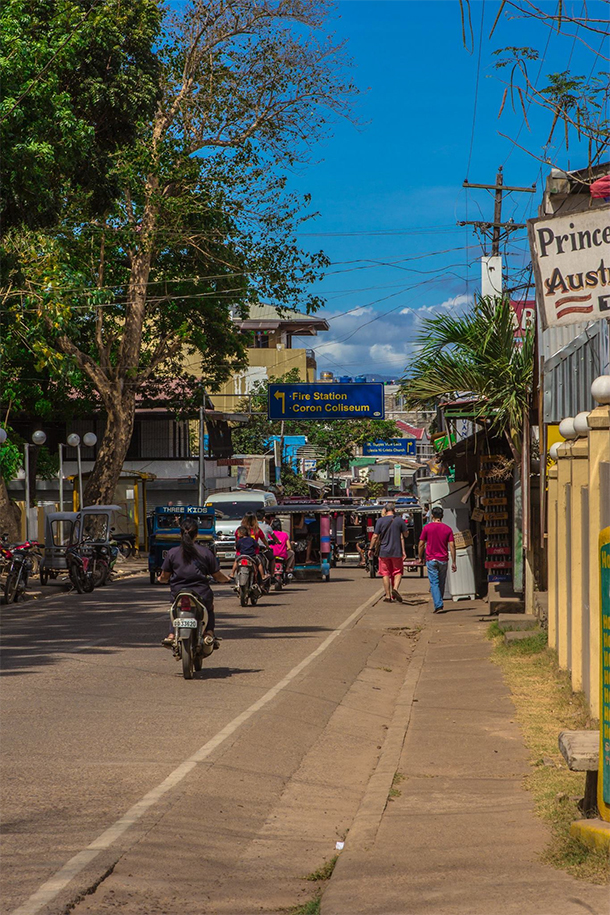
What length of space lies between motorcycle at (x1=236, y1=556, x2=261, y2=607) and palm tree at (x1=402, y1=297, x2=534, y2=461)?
5.40 m

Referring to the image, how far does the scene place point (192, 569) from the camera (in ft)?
41.2

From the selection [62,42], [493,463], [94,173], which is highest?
[62,42]

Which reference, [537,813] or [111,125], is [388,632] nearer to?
[111,125]

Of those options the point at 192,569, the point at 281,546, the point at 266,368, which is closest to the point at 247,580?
the point at 281,546

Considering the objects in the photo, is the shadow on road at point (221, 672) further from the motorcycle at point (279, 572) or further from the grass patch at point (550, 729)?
the motorcycle at point (279, 572)

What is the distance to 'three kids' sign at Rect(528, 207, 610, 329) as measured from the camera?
394 inches

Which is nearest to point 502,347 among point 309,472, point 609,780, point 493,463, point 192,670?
point 493,463

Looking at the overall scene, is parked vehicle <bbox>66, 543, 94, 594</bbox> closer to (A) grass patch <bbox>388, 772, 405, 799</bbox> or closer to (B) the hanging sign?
(A) grass patch <bbox>388, 772, 405, 799</bbox>

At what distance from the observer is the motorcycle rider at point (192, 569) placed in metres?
12.6

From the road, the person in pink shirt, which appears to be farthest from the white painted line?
the person in pink shirt

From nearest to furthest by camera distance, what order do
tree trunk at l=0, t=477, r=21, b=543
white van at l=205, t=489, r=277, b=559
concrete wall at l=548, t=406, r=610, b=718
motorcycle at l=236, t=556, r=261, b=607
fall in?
1. concrete wall at l=548, t=406, r=610, b=718
2. motorcycle at l=236, t=556, r=261, b=607
3. tree trunk at l=0, t=477, r=21, b=543
4. white van at l=205, t=489, r=277, b=559

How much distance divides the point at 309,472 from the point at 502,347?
6412cm

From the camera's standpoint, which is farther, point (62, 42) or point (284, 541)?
point (284, 541)

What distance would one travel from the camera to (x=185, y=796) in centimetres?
737
